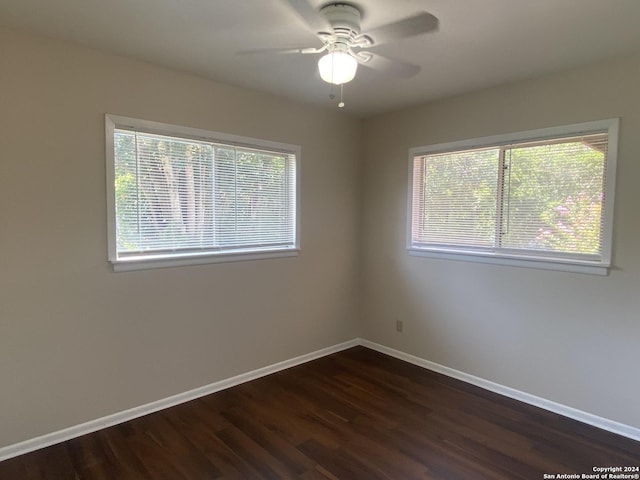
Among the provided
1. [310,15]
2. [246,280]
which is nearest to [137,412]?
[246,280]

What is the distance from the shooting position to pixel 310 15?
6.59 feet

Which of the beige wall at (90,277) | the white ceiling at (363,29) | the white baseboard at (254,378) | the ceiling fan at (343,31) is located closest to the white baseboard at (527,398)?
the white baseboard at (254,378)

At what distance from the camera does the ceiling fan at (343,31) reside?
6.33 feet

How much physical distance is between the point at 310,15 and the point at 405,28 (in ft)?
1.76

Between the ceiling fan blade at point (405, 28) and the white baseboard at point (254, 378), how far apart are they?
2.79 meters

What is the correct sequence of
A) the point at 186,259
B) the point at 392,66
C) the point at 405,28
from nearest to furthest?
1. the point at 405,28
2. the point at 392,66
3. the point at 186,259

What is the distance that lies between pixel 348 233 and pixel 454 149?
1388mm

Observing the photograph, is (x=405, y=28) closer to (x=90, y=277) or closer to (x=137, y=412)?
(x=90, y=277)

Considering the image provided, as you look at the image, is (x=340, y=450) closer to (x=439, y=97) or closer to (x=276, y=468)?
(x=276, y=468)

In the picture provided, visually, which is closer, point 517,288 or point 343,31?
point 343,31

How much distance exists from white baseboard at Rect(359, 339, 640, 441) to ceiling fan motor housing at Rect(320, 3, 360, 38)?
294 cm

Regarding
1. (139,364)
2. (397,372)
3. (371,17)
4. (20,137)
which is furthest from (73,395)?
(371,17)

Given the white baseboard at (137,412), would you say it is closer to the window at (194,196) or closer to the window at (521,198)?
the window at (194,196)

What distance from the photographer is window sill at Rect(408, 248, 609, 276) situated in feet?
8.90
